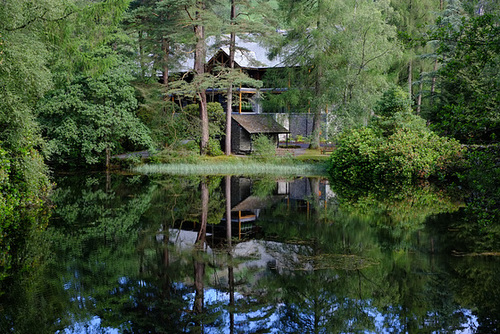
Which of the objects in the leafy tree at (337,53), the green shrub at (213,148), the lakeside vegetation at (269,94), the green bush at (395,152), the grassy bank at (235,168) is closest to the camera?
the green bush at (395,152)

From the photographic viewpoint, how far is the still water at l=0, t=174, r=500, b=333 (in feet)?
19.3

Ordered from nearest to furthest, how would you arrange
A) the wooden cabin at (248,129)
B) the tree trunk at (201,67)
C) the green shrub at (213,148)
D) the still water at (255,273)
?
the still water at (255,273)
the tree trunk at (201,67)
the green shrub at (213,148)
the wooden cabin at (248,129)

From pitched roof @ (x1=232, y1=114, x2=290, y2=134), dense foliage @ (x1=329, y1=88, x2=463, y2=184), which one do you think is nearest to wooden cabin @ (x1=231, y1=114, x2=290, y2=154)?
pitched roof @ (x1=232, y1=114, x2=290, y2=134)

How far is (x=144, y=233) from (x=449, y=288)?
659 centimetres

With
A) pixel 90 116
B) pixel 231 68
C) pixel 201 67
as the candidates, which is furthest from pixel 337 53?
pixel 90 116

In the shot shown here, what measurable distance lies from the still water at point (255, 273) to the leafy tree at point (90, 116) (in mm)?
11308

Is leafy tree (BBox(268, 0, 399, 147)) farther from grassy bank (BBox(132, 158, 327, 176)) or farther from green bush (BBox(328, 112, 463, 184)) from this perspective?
grassy bank (BBox(132, 158, 327, 176))

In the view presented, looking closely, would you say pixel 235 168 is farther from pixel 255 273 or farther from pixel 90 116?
pixel 255 273

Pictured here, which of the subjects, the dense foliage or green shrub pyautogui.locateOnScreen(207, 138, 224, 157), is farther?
green shrub pyautogui.locateOnScreen(207, 138, 224, 157)

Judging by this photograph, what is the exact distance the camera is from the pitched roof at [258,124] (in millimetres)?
30578

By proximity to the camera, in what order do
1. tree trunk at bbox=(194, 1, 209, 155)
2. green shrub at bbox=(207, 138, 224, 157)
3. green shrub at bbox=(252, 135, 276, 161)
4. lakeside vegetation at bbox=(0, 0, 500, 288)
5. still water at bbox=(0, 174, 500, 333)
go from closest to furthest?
1. still water at bbox=(0, 174, 500, 333)
2. lakeside vegetation at bbox=(0, 0, 500, 288)
3. tree trunk at bbox=(194, 1, 209, 155)
4. green shrub at bbox=(252, 135, 276, 161)
5. green shrub at bbox=(207, 138, 224, 157)

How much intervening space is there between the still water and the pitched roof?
54.6ft

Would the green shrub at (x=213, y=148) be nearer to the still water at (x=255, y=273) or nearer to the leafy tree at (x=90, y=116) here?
the leafy tree at (x=90, y=116)

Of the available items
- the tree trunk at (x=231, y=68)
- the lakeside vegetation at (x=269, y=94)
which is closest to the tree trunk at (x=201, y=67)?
the lakeside vegetation at (x=269, y=94)
